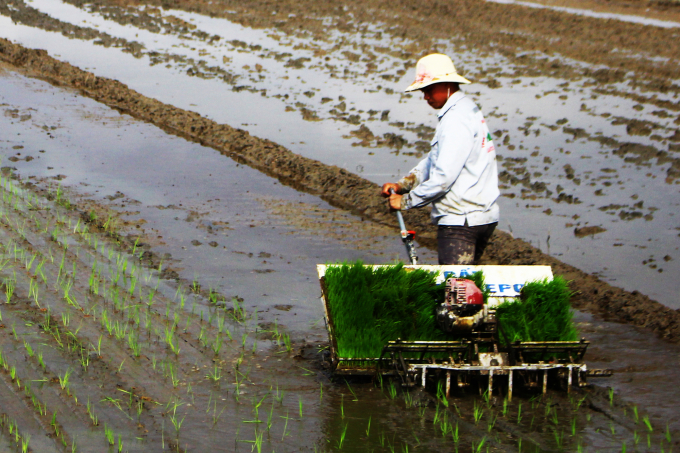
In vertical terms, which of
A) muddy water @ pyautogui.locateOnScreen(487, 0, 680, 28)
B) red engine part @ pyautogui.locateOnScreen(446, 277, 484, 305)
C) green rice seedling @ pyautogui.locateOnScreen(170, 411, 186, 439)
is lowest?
green rice seedling @ pyautogui.locateOnScreen(170, 411, 186, 439)

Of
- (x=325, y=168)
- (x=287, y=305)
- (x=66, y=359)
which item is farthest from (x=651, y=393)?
(x=325, y=168)

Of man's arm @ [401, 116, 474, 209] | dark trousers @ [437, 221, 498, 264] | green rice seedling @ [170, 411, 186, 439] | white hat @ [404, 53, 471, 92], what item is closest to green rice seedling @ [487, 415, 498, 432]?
dark trousers @ [437, 221, 498, 264]

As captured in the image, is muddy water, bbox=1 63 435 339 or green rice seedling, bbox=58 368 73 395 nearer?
green rice seedling, bbox=58 368 73 395

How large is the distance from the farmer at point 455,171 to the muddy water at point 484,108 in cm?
229

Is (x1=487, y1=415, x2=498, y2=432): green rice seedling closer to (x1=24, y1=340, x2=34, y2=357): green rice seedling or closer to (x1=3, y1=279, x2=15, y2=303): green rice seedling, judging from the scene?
(x1=24, y1=340, x2=34, y2=357): green rice seedling

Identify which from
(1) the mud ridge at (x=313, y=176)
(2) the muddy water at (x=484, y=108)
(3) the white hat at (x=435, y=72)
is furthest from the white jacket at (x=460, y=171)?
(2) the muddy water at (x=484, y=108)

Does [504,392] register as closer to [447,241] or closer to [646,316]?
[447,241]

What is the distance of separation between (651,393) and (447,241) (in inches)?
52.0

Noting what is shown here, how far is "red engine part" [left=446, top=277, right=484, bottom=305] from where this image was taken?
12.1ft

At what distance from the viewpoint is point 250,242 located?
658 centimetres

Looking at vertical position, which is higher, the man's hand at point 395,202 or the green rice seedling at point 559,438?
A: the man's hand at point 395,202

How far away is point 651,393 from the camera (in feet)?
13.2

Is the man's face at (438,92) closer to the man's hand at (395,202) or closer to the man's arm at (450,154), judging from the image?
the man's arm at (450,154)

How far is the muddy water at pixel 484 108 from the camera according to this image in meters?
6.81
